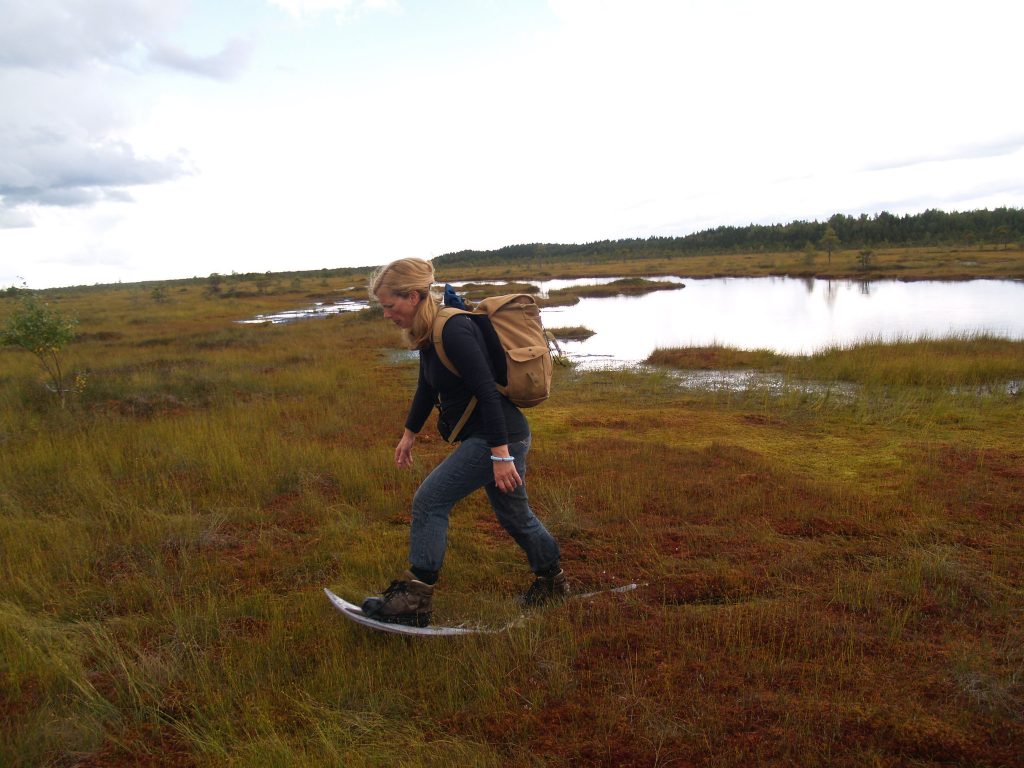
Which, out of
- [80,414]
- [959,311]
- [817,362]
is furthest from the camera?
[959,311]

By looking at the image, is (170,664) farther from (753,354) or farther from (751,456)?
(753,354)

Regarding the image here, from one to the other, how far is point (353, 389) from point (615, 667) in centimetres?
1024

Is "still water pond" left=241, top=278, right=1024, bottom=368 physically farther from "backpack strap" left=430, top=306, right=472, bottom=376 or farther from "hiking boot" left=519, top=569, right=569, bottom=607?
"backpack strap" left=430, top=306, right=472, bottom=376

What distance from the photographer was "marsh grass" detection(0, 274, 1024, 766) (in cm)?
257

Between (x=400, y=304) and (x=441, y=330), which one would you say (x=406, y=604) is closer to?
(x=441, y=330)

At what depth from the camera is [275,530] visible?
5.12 metres

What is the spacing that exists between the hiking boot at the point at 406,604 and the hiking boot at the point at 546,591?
667mm

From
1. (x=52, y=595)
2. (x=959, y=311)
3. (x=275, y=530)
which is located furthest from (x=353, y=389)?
(x=959, y=311)

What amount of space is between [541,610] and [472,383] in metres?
1.43

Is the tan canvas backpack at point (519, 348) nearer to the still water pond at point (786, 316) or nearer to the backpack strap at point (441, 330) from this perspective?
the backpack strap at point (441, 330)

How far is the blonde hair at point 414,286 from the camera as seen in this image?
300 centimetres

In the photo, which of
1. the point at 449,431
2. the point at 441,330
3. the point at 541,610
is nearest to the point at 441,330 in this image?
the point at 441,330

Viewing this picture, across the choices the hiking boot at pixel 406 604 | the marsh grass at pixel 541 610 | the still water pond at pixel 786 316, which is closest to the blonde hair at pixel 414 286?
the hiking boot at pixel 406 604

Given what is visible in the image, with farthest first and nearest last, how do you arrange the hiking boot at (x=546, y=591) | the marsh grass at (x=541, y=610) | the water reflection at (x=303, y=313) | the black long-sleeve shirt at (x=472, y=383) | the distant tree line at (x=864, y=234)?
the distant tree line at (x=864, y=234) < the water reflection at (x=303, y=313) < the hiking boot at (x=546, y=591) < the black long-sleeve shirt at (x=472, y=383) < the marsh grass at (x=541, y=610)
